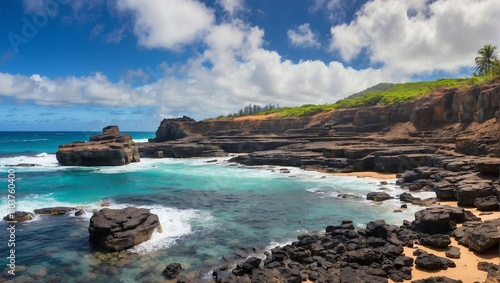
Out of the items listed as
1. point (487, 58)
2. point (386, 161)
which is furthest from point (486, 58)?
point (386, 161)

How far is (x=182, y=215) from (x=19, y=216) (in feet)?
38.9

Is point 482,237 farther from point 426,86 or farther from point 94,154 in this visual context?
point 426,86

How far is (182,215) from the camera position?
88.3ft

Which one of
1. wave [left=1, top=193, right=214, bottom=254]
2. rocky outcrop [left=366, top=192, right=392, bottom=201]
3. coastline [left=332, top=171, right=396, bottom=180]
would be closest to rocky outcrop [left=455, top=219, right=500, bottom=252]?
rocky outcrop [left=366, top=192, right=392, bottom=201]

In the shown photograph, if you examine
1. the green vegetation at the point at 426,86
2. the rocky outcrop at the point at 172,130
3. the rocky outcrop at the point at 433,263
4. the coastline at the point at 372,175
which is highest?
the green vegetation at the point at 426,86

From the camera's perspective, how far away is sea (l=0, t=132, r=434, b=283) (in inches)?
Answer: 689

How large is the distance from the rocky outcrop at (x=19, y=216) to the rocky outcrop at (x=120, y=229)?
24.6 feet

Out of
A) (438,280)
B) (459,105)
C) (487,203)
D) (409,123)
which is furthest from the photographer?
(409,123)

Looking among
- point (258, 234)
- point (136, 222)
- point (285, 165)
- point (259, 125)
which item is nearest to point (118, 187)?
point (136, 222)

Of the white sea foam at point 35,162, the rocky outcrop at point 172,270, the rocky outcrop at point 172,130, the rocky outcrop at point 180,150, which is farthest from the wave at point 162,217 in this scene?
the rocky outcrop at point 172,130

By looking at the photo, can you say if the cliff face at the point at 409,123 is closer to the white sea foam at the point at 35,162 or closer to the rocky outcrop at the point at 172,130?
the rocky outcrop at the point at 172,130

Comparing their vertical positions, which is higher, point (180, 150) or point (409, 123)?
point (409, 123)

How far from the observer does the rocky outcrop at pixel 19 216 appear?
25016 millimetres

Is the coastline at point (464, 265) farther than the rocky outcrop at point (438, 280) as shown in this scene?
Yes
